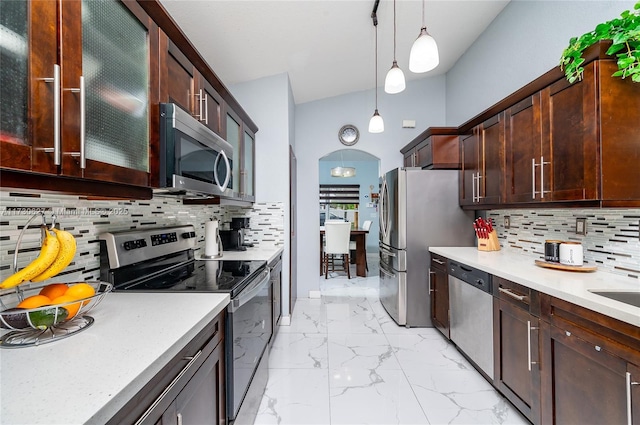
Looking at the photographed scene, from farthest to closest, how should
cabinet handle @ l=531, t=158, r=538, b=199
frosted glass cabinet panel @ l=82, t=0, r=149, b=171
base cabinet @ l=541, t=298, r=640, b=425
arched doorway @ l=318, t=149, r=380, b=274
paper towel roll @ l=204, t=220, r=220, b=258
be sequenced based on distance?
arched doorway @ l=318, t=149, r=380, b=274
paper towel roll @ l=204, t=220, r=220, b=258
cabinet handle @ l=531, t=158, r=538, b=199
base cabinet @ l=541, t=298, r=640, b=425
frosted glass cabinet panel @ l=82, t=0, r=149, b=171

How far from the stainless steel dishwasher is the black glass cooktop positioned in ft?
5.07

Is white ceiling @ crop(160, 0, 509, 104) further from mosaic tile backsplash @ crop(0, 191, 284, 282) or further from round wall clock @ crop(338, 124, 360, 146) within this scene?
mosaic tile backsplash @ crop(0, 191, 284, 282)

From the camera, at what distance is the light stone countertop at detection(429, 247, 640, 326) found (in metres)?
1.12

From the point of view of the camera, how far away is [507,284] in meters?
1.76

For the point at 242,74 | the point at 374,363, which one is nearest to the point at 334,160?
the point at 242,74

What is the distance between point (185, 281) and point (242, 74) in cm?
235

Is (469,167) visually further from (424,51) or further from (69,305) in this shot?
(69,305)

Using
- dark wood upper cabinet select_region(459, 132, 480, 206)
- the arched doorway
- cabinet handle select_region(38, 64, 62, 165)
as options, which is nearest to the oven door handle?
cabinet handle select_region(38, 64, 62, 165)

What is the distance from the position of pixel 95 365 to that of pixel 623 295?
203 cm

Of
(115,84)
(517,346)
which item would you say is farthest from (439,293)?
(115,84)

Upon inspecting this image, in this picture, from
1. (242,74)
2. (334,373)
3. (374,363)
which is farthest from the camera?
(242,74)

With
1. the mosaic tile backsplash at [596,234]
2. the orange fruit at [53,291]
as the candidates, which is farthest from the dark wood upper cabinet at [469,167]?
the orange fruit at [53,291]

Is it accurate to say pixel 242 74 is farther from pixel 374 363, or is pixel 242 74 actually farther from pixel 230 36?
pixel 374 363

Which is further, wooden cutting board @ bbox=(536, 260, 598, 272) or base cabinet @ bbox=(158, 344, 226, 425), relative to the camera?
wooden cutting board @ bbox=(536, 260, 598, 272)
